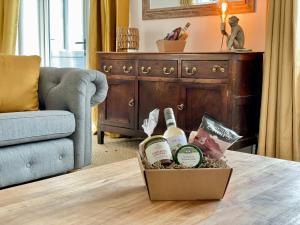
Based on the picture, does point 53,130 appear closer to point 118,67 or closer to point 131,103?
point 131,103

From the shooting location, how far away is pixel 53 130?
7.89 ft

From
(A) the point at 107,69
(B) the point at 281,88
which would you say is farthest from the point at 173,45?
(B) the point at 281,88

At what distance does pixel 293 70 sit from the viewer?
2.69 m

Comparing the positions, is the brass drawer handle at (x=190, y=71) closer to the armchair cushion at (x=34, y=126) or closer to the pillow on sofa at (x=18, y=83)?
the armchair cushion at (x=34, y=126)

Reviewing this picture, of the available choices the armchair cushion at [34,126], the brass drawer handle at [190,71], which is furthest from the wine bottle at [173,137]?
the brass drawer handle at [190,71]

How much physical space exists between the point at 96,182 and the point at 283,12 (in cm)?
201

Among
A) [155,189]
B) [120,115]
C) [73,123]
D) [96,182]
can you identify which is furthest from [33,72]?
[155,189]

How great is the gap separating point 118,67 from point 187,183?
2.43 metres

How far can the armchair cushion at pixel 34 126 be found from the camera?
86.9 inches

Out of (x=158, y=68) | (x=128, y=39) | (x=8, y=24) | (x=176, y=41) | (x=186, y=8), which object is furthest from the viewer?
(x=8, y=24)

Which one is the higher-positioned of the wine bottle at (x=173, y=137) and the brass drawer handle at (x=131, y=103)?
the wine bottle at (x=173, y=137)

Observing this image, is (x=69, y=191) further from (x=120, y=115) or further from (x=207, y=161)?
(x=120, y=115)

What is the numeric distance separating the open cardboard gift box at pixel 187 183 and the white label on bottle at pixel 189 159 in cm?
2

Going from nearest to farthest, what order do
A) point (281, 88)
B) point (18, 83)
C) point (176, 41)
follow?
point (18, 83), point (281, 88), point (176, 41)
